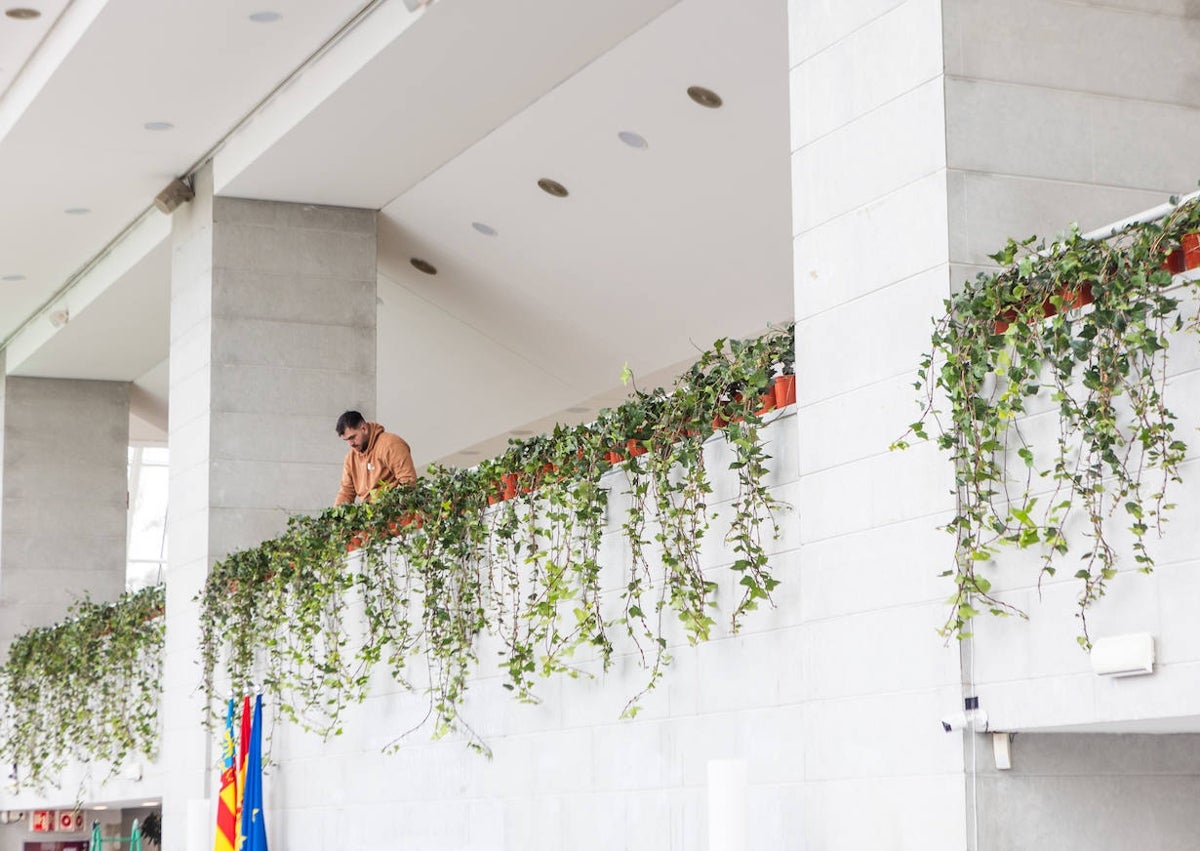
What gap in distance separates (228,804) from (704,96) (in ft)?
14.4

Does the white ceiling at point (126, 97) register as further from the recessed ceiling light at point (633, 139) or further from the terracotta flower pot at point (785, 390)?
the terracotta flower pot at point (785, 390)

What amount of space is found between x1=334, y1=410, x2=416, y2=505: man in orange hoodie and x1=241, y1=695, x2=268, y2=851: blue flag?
4.06 ft

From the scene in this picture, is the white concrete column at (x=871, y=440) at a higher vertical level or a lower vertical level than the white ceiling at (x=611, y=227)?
lower

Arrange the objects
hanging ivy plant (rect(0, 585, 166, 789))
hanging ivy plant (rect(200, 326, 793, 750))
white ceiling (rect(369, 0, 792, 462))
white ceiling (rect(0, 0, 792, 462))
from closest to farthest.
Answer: hanging ivy plant (rect(200, 326, 793, 750))
white ceiling (rect(0, 0, 792, 462))
white ceiling (rect(369, 0, 792, 462))
hanging ivy plant (rect(0, 585, 166, 789))

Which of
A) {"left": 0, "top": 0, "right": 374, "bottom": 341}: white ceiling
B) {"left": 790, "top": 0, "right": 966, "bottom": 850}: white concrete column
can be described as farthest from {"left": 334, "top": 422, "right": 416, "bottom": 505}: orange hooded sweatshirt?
{"left": 790, "top": 0, "right": 966, "bottom": 850}: white concrete column

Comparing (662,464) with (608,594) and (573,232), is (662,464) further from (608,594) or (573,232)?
(573,232)

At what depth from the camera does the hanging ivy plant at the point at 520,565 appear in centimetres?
552

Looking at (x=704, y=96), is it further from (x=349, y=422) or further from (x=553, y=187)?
(x=349, y=422)

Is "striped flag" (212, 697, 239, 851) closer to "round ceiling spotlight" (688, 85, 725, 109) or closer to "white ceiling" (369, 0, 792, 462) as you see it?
"white ceiling" (369, 0, 792, 462)

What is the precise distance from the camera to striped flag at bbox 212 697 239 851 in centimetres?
875

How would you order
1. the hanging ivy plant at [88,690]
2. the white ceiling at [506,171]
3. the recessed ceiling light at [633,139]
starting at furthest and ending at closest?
the hanging ivy plant at [88,690] < the recessed ceiling light at [633,139] < the white ceiling at [506,171]

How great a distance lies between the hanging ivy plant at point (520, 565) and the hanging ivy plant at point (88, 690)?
1.66 meters

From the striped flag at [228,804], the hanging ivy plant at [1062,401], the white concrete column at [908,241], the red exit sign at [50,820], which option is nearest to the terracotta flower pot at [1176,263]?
the hanging ivy plant at [1062,401]

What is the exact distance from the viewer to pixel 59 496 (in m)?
14.4
